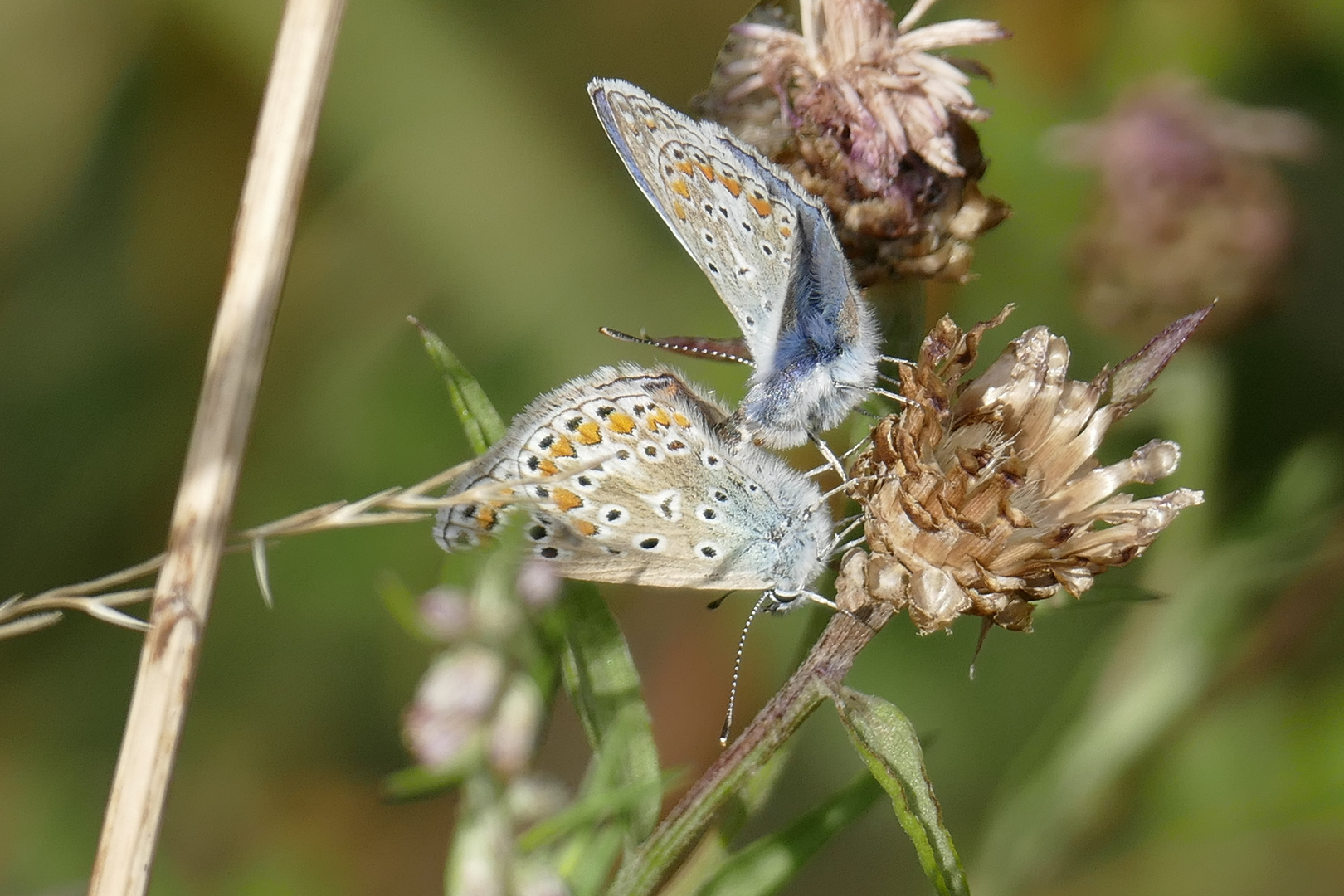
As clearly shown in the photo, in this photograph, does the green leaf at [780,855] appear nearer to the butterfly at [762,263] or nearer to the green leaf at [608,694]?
the green leaf at [608,694]

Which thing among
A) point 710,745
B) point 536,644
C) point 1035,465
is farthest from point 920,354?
point 710,745

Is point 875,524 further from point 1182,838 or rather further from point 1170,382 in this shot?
point 1182,838

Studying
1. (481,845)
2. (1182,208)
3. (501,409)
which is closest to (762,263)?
(481,845)

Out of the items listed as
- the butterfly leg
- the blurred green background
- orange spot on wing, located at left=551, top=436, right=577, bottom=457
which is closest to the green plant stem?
the butterfly leg

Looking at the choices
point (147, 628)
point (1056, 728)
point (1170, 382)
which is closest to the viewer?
point (147, 628)

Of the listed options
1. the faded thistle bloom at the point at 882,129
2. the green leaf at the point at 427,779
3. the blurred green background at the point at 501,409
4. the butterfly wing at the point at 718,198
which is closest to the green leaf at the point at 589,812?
the green leaf at the point at 427,779

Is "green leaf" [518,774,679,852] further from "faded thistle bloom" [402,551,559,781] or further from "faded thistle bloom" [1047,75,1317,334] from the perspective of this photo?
"faded thistle bloom" [1047,75,1317,334]
